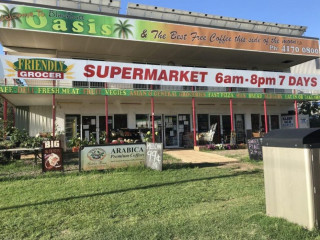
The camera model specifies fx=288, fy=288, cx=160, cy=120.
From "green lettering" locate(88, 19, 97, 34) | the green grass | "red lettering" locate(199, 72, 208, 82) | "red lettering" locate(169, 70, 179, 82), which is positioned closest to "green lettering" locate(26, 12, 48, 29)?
"green lettering" locate(88, 19, 97, 34)

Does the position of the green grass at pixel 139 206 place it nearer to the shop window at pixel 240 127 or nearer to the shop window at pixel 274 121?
the shop window at pixel 240 127

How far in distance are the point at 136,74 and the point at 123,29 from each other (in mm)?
2903

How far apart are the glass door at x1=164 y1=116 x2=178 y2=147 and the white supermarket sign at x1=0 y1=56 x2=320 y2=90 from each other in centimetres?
394

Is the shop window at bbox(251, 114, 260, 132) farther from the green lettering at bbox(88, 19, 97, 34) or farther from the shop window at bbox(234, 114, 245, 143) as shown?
the green lettering at bbox(88, 19, 97, 34)

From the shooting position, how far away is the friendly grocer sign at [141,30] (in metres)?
13.8

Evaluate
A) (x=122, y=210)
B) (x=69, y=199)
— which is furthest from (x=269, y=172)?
(x=69, y=199)

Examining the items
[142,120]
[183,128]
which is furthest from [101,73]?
[183,128]

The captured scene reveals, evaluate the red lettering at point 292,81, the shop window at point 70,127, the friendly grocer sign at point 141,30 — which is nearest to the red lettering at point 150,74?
the friendly grocer sign at point 141,30

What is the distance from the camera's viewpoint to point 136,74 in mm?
14258

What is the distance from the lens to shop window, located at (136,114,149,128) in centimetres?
1795

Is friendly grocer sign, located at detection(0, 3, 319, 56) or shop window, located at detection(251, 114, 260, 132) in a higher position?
friendly grocer sign, located at detection(0, 3, 319, 56)

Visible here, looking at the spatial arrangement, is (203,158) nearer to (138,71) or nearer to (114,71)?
(138,71)

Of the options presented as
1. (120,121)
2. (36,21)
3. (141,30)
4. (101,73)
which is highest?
(141,30)

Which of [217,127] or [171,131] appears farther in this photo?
[217,127]
